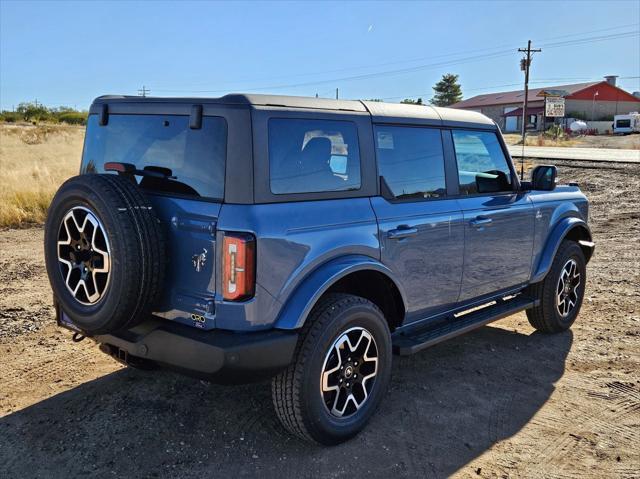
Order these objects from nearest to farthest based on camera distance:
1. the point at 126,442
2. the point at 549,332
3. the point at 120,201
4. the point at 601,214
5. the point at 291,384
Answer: the point at 120,201 → the point at 291,384 → the point at 126,442 → the point at 549,332 → the point at 601,214

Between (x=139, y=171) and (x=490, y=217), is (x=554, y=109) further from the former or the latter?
(x=139, y=171)

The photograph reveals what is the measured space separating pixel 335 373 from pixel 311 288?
23.3 inches

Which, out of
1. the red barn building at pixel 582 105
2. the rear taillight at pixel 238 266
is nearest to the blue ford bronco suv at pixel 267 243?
the rear taillight at pixel 238 266

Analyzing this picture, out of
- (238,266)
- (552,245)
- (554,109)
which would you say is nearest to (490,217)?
(552,245)

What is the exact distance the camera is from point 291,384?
319 centimetres

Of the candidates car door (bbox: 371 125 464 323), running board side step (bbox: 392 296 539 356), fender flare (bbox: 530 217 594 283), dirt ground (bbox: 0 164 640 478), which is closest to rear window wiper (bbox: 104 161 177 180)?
car door (bbox: 371 125 464 323)

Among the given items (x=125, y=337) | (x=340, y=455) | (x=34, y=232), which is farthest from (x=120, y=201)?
(x=34, y=232)

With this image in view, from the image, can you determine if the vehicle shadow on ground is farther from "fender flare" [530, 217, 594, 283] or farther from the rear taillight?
the rear taillight

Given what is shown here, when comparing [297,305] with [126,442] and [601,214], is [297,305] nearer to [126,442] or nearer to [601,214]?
[126,442]

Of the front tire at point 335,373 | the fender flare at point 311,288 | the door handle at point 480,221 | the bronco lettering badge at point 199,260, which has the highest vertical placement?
the door handle at point 480,221

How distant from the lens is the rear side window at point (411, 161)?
3785mm

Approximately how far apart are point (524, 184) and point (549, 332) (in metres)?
1.43

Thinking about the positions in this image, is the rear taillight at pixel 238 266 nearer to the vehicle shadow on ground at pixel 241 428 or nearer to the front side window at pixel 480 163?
the vehicle shadow on ground at pixel 241 428

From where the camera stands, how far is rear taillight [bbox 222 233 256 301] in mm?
2893
